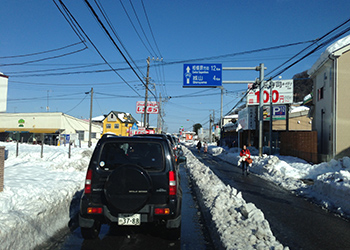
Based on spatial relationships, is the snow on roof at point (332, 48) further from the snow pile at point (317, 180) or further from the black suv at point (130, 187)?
the black suv at point (130, 187)

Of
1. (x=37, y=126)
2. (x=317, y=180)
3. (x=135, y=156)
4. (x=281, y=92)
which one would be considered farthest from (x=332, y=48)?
(x=37, y=126)

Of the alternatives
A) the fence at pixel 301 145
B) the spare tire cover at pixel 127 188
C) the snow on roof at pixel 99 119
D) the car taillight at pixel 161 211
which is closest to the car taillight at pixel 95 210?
the spare tire cover at pixel 127 188

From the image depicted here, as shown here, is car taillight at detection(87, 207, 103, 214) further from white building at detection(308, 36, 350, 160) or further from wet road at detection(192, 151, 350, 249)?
white building at detection(308, 36, 350, 160)

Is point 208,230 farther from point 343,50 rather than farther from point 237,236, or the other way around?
point 343,50

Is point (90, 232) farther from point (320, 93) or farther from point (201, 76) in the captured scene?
point (320, 93)

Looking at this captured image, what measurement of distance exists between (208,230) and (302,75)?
265 feet

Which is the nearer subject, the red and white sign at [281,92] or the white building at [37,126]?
the red and white sign at [281,92]

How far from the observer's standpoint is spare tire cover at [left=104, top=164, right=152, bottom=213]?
→ 15.2 feet

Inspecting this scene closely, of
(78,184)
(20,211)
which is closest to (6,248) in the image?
(20,211)

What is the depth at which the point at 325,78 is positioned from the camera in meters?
19.3

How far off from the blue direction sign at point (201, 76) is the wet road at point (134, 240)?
15849 mm

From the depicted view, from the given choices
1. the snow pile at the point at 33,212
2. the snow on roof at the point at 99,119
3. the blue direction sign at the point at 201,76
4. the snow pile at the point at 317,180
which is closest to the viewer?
the snow pile at the point at 33,212

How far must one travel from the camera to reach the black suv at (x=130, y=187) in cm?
465

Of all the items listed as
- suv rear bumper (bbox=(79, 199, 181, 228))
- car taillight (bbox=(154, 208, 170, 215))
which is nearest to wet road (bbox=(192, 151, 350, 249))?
suv rear bumper (bbox=(79, 199, 181, 228))
